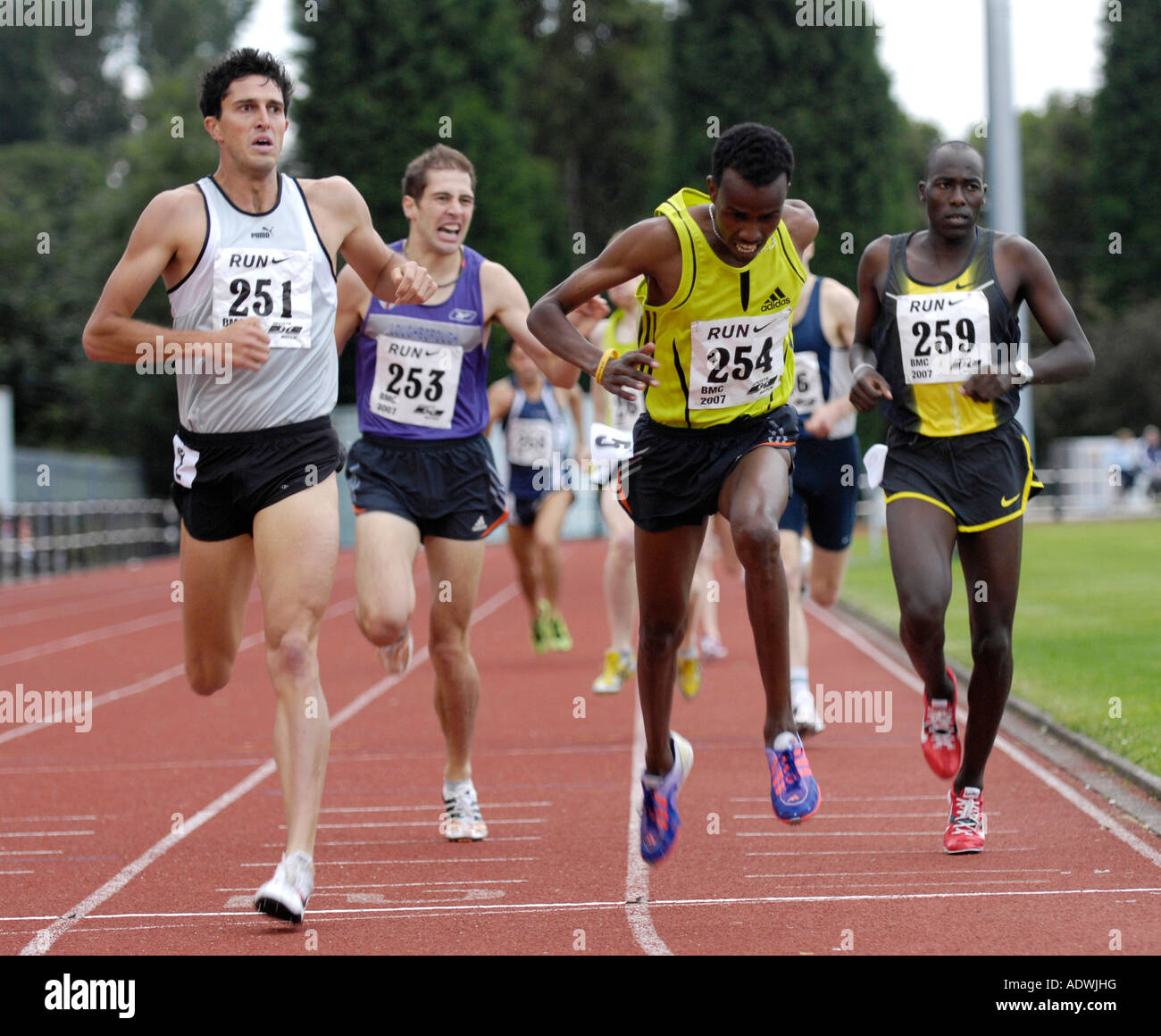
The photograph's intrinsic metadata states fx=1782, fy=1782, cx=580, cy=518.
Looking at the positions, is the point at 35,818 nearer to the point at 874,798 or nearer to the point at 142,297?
the point at 142,297

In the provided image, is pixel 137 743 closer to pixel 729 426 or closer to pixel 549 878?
pixel 549 878

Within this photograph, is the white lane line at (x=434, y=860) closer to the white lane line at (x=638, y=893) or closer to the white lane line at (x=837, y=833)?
the white lane line at (x=638, y=893)

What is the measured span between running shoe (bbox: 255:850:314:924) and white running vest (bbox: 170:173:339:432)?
1.31 metres

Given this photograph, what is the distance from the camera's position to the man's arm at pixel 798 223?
542cm

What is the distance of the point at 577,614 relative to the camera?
18375 millimetres

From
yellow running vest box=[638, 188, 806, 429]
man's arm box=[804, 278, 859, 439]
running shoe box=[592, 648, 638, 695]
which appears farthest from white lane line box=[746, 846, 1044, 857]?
running shoe box=[592, 648, 638, 695]

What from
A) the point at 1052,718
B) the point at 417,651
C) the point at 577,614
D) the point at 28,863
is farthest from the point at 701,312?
the point at 577,614

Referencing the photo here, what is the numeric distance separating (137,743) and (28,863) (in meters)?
3.57

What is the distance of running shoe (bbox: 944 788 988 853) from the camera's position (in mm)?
5895

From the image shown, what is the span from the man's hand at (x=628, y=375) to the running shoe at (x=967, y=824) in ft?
6.22

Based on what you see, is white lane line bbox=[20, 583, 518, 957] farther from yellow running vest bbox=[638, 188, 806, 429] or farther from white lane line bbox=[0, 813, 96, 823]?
yellow running vest bbox=[638, 188, 806, 429]

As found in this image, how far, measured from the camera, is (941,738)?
6.27 meters

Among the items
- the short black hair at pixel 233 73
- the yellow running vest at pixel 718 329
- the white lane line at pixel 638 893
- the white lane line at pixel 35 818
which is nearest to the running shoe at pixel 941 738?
the white lane line at pixel 638 893

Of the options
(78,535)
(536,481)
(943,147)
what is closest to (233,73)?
(943,147)
